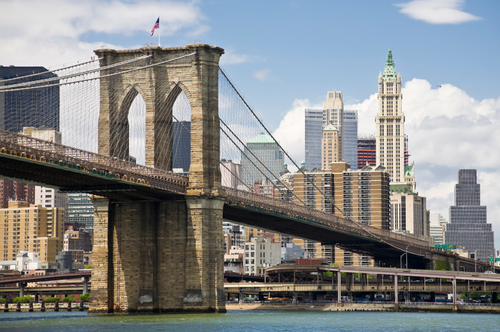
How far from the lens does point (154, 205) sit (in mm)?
89625

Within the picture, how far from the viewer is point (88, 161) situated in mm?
72438

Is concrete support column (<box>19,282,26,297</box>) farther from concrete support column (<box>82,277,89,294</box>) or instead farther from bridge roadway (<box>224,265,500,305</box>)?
bridge roadway (<box>224,265,500,305</box>)

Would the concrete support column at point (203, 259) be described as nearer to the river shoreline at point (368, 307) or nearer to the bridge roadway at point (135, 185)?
the bridge roadway at point (135, 185)

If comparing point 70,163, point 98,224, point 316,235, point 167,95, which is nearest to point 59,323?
point 98,224

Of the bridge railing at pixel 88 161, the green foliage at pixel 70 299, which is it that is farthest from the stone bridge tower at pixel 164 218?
the green foliage at pixel 70 299

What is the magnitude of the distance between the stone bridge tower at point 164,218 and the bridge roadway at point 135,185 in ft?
6.97

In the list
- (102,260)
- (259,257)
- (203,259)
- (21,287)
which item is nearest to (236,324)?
(203,259)

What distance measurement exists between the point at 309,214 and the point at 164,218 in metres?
30.5

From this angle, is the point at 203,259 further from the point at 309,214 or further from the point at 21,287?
the point at 21,287

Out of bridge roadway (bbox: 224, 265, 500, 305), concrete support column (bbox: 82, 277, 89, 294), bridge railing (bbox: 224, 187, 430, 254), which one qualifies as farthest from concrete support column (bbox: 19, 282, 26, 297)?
bridge railing (bbox: 224, 187, 430, 254)

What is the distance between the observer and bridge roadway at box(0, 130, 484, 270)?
220 ft

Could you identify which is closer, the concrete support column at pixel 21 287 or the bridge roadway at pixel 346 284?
the bridge roadway at pixel 346 284

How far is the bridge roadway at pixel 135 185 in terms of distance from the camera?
67.0 meters

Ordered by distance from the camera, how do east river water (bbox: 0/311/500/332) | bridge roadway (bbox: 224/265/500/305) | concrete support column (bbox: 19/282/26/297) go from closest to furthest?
east river water (bbox: 0/311/500/332)
bridge roadway (bbox: 224/265/500/305)
concrete support column (bbox: 19/282/26/297)
